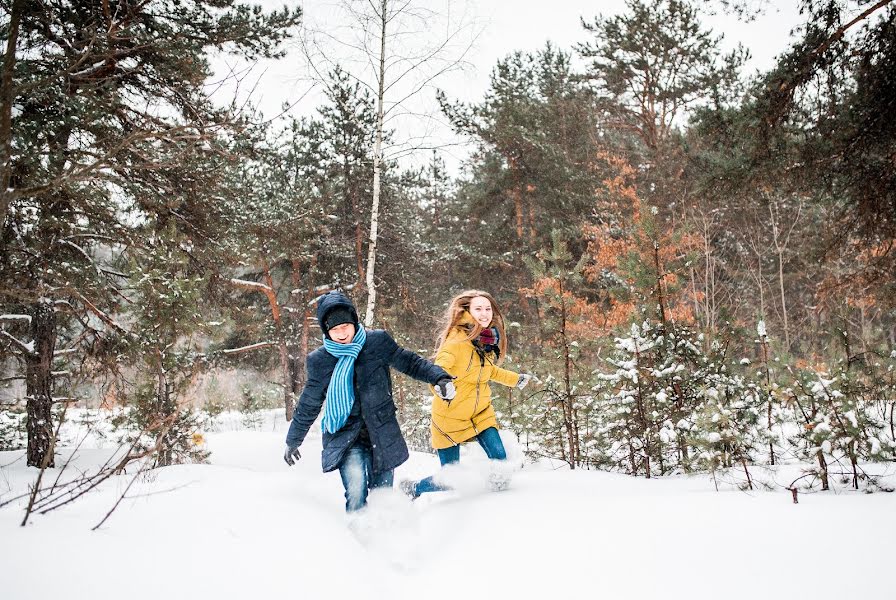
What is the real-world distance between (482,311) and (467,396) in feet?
2.39

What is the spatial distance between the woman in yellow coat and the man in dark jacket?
16.0 inches

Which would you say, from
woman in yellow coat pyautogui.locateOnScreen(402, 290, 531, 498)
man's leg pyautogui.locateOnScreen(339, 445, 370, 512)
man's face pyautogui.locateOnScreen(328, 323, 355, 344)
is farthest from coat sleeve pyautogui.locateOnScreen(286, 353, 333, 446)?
woman in yellow coat pyautogui.locateOnScreen(402, 290, 531, 498)

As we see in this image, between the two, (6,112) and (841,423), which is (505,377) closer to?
(841,423)

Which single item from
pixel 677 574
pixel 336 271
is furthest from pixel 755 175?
pixel 336 271

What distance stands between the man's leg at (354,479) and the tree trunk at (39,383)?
6.25m

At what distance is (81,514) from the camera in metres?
2.25

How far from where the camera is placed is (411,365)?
3.86 meters

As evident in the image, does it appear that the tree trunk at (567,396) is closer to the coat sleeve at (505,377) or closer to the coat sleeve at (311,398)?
the coat sleeve at (505,377)

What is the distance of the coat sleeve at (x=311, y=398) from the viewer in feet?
12.1

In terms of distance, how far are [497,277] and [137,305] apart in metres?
13.0

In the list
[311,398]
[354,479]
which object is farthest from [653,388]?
[311,398]

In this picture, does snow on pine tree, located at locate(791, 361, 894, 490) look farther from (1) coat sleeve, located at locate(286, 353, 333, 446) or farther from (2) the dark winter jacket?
(1) coat sleeve, located at locate(286, 353, 333, 446)

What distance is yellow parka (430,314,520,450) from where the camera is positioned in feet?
13.6

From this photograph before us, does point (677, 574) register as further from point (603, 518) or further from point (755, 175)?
point (755, 175)
